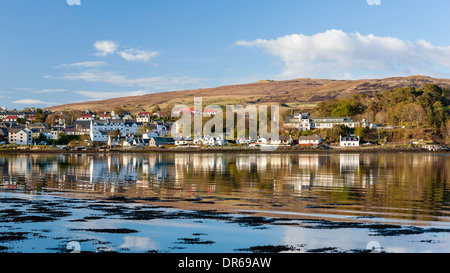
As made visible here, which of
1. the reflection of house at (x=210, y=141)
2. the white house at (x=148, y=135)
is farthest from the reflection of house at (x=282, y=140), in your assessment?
the white house at (x=148, y=135)

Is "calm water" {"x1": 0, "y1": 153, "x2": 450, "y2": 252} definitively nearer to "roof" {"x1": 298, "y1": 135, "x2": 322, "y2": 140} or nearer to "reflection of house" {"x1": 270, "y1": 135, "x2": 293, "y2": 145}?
"roof" {"x1": 298, "y1": 135, "x2": 322, "y2": 140}

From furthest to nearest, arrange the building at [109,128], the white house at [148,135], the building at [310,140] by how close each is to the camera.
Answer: the white house at [148,135], the building at [109,128], the building at [310,140]

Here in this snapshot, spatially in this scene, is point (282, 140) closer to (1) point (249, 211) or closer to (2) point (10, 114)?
(1) point (249, 211)

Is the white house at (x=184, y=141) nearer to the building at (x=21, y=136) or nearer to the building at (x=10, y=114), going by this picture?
the building at (x=21, y=136)

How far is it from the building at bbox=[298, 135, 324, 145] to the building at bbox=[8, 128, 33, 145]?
74.7 metres

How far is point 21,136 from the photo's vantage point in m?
126

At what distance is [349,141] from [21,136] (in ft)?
294

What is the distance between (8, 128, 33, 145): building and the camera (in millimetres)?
124875

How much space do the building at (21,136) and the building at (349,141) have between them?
84884 mm

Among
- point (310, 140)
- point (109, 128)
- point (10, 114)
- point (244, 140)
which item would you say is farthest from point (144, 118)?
point (310, 140)

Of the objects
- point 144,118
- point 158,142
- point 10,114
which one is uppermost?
point 10,114

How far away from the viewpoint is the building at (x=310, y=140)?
391ft

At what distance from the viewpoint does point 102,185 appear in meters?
27.8
